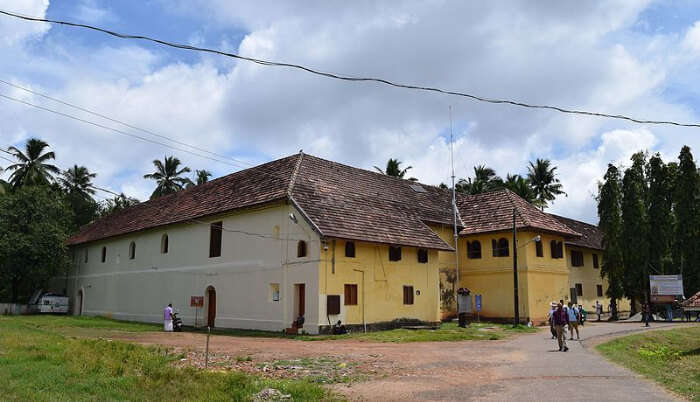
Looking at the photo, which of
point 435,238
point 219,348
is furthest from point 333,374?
point 435,238

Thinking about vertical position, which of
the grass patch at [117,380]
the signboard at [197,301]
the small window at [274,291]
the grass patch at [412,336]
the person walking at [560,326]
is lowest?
the grass patch at [412,336]

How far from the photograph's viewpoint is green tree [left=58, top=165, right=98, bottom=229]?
2174 inches

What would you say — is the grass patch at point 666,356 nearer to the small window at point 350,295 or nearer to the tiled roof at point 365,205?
the tiled roof at point 365,205

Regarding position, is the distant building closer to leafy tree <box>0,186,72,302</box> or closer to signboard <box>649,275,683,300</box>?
leafy tree <box>0,186,72,302</box>

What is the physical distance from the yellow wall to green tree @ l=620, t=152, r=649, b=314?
14016 mm

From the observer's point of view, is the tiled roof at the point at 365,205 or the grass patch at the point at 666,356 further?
the tiled roof at the point at 365,205

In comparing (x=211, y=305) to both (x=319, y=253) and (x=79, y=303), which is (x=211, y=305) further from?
(x=79, y=303)

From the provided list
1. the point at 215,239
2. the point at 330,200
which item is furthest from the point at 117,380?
the point at 215,239

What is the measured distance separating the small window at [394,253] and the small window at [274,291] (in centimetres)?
533

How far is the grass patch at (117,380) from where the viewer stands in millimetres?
8883

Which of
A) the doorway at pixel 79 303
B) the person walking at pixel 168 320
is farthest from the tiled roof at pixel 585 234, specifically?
the doorway at pixel 79 303

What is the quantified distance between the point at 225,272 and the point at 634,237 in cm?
2422

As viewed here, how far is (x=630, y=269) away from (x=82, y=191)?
5151 cm

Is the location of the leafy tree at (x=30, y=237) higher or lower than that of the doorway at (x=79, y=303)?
higher
